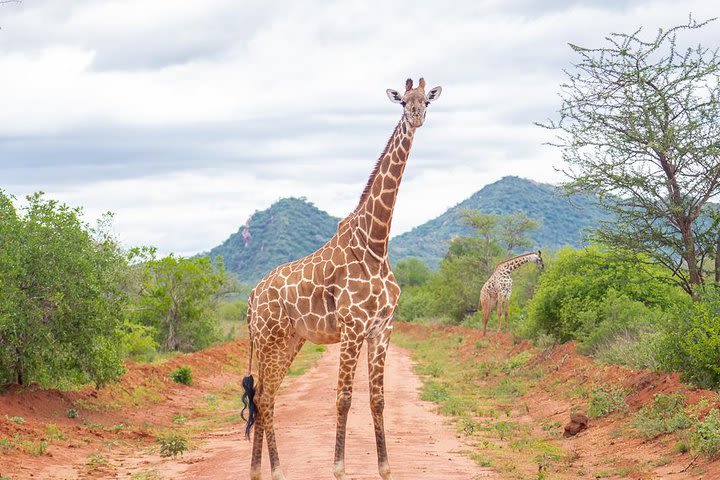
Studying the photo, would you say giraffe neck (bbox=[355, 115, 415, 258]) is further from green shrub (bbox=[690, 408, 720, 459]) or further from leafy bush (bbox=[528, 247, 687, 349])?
leafy bush (bbox=[528, 247, 687, 349])

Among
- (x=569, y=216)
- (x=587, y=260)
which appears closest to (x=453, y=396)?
(x=587, y=260)

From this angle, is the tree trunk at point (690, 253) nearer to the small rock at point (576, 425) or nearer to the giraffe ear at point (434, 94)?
the small rock at point (576, 425)

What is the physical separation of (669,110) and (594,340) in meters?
5.85

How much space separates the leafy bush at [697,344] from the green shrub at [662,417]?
60cm

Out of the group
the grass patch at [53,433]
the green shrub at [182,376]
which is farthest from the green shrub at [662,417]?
the green shrub at [182,376]

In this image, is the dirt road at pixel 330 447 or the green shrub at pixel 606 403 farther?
the green shrub at pixel 606 403

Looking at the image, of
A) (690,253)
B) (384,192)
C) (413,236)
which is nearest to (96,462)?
(384,192)

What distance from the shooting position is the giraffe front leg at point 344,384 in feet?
29.3

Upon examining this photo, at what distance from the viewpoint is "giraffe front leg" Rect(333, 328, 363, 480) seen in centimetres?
895

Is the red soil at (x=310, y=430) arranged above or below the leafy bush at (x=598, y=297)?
below

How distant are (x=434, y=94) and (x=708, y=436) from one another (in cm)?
Result: 525

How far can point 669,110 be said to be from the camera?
17938mm

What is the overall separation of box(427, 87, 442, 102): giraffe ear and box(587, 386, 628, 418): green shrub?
7.09 m

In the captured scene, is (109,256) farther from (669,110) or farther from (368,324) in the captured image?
(669,110)
